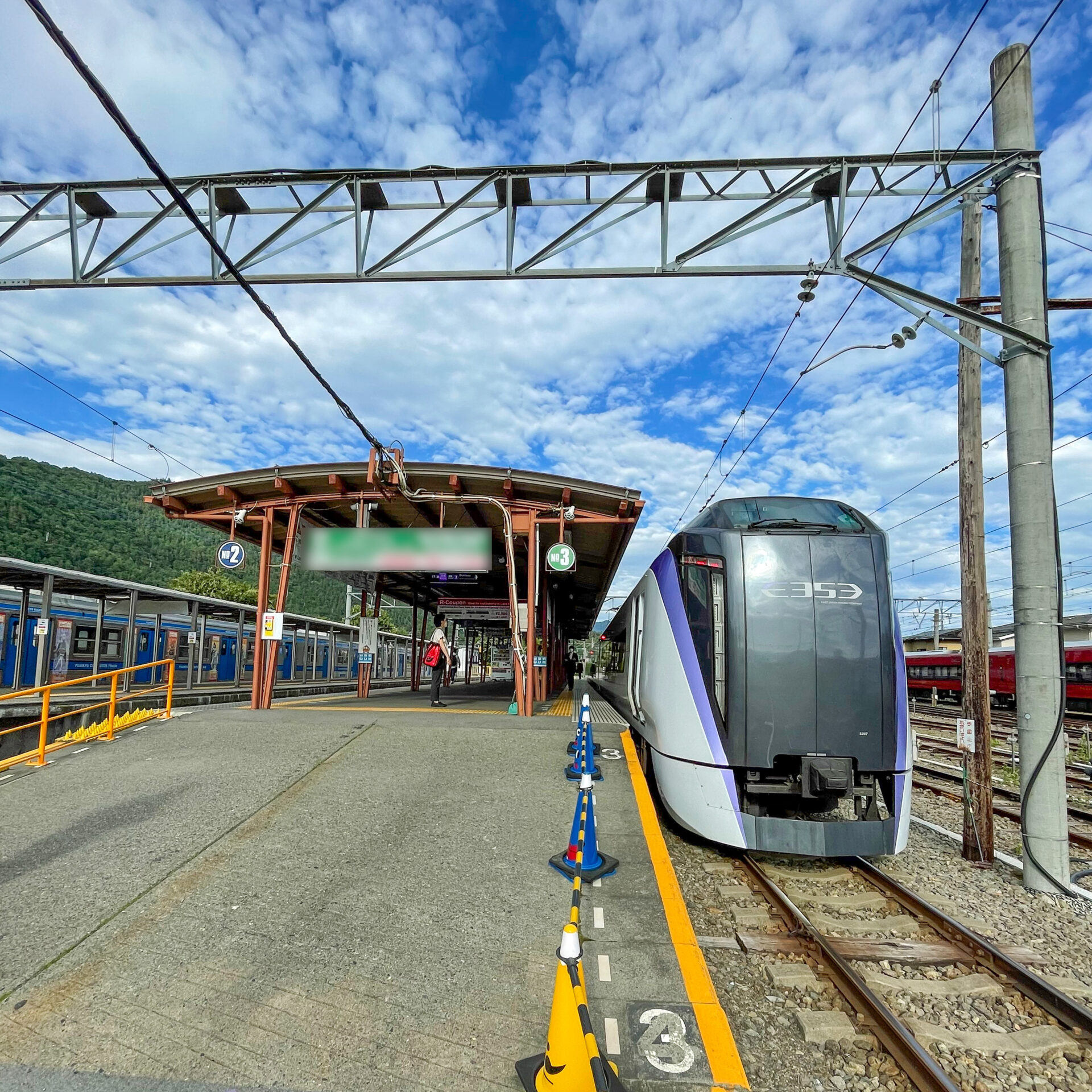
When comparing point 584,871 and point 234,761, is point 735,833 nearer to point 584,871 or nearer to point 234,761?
point 584,871

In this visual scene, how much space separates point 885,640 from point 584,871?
3131 mm

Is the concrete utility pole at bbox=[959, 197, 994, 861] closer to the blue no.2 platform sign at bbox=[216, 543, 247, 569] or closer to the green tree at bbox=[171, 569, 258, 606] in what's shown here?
the blue no.2 platform sign at bbox=[216, 543, 247, 569]

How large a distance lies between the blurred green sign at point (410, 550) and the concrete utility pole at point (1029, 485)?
8.70 meters

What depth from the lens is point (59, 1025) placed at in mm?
3033

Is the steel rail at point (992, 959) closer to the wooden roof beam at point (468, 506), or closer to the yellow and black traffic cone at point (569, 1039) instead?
the yellow and black traffic cone at point (569, 1039)

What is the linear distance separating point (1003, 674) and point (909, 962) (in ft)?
72.5

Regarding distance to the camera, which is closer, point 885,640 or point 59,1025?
point 59,1025

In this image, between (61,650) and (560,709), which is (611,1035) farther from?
(61,650)

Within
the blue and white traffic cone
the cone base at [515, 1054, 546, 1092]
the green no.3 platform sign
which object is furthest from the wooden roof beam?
the cone base at [515, 1054, 546, 1092]

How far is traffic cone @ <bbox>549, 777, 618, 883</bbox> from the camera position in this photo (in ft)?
15.3

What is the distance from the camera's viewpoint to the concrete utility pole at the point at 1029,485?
616 cm

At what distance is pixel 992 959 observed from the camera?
4.39 metres

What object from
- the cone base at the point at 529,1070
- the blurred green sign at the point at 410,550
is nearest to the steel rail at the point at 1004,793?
the cone base at the point at 529,1070

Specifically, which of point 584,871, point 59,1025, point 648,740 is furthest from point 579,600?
point 59,1025
